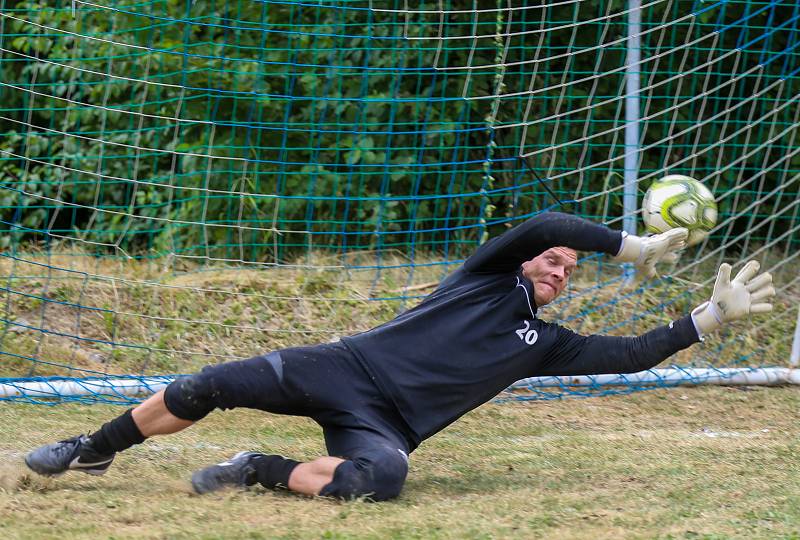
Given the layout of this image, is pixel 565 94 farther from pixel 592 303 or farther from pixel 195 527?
pixel 195 527

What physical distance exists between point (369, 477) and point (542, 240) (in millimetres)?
1090

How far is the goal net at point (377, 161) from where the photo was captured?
6883mm

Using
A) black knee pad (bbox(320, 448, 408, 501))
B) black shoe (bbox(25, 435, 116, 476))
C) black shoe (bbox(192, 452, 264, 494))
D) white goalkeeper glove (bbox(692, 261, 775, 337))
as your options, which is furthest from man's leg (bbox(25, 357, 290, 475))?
white goalkeeper glove (bbox(692, 261, 775, 337))

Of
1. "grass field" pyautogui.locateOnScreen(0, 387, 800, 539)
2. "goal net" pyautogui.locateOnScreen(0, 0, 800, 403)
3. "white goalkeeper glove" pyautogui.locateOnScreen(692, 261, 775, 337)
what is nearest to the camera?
"grass field" pyautogui.locateOnScreen(0, 387, 800, 539)

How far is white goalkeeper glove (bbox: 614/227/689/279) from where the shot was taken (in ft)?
13.2

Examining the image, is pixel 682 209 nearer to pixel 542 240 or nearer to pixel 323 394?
→ pixel 542 240

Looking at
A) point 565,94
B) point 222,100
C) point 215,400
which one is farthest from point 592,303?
point 215,400

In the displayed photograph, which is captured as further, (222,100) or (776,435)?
(222,100)

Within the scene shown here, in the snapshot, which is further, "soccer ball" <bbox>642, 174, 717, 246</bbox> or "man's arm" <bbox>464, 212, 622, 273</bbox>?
"soccer ball" <bbox>642, 174, 717, 246</bbox>

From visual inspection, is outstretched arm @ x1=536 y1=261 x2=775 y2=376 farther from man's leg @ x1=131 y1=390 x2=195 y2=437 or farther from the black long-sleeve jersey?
man's leg @ x1=131 y1=390 x2=195 y2=437

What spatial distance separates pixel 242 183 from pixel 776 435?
429 cm

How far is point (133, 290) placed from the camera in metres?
7.17

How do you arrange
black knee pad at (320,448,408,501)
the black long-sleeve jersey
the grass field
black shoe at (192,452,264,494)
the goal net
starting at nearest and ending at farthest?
1. the grass field
2. black knee pad at (320,448,408,501)
3. black shoe at (192,452,264,494)
4. the black long-sleeve jersey
5. the goal net

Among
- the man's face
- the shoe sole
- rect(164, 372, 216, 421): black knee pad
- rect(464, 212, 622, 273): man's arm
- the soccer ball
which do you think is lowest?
the shoe sole
